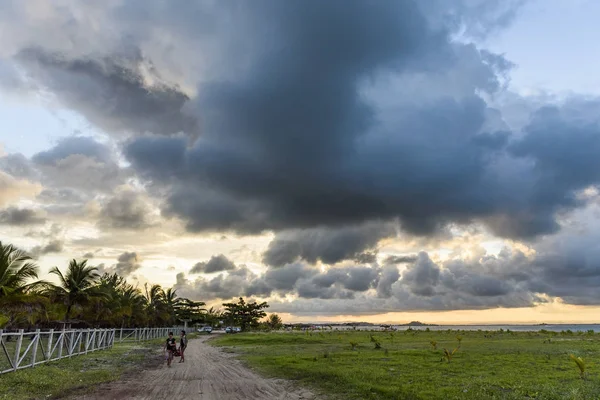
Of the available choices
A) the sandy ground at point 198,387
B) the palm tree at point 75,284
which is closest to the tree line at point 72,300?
the palm tree at point 75,284

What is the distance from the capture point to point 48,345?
24.8 metres

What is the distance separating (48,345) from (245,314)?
10437cm

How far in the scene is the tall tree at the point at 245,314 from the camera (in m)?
124

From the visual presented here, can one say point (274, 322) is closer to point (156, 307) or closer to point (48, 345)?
point (156, 307)

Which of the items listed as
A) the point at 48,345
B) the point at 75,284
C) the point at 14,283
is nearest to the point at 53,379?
the point at 48,345

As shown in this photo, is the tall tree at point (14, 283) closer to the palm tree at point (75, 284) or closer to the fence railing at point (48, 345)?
the fence railing at point (48, 345)

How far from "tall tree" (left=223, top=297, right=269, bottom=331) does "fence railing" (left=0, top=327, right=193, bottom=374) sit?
202 ft

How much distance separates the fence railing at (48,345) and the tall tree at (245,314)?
202 feet

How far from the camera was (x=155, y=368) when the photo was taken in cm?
2603

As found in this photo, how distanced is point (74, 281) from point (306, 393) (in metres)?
35.9

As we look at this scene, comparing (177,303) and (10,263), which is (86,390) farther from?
(177,303)

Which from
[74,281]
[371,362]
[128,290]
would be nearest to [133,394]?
[371,362]

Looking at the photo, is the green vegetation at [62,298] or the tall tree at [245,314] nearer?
the green vegetation at [62,298]

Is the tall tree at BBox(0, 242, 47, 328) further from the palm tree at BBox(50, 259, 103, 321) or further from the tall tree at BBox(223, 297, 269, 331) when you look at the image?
the tall tree at BBox(223, 297, 269, 331)
